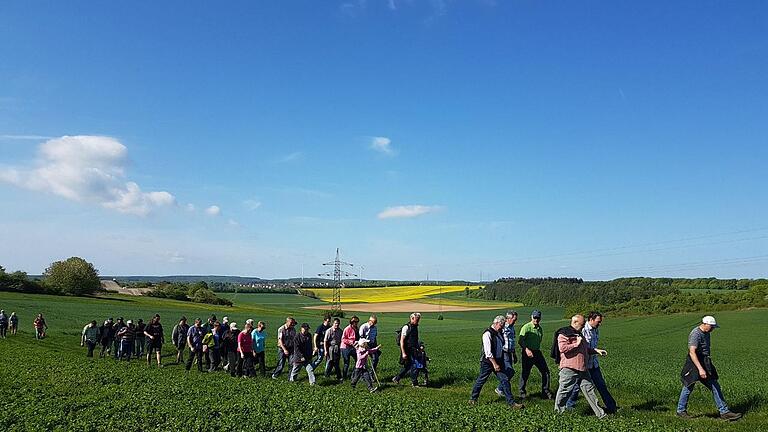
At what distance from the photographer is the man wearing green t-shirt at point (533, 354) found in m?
14.1

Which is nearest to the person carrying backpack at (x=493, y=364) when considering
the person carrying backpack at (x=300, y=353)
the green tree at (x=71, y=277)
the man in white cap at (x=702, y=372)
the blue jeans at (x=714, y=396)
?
the blue jeans at (x=714, y=396)

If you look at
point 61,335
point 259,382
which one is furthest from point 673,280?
point 259,382

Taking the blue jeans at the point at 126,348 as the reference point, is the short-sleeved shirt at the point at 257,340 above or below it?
above

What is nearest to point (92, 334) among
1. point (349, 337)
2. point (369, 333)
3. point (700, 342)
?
point (349, 337)

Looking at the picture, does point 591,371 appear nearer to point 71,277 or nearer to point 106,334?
point 106,334

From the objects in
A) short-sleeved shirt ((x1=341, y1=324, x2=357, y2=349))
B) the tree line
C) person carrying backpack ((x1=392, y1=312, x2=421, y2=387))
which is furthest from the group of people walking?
the tree line

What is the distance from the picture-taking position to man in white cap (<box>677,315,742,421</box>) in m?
11.6

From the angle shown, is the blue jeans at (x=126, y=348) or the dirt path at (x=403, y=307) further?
the dirt path at (x=403, y=307)

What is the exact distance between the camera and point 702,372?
11.6 meters

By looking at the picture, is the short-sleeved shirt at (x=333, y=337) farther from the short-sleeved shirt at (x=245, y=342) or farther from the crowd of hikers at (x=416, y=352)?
the short-sleeved shirt at (x=245, y=342)

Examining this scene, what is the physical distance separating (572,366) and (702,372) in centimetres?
241

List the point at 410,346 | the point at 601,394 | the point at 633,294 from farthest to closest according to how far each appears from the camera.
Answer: the point at 633,294 < the point at 410,346 < the point at 601,394

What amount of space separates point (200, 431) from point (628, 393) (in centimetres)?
1050

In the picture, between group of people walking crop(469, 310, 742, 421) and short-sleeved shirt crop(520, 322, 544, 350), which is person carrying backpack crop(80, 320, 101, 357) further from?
short-sleeved shirt crop(520, 322, 544, 350)
